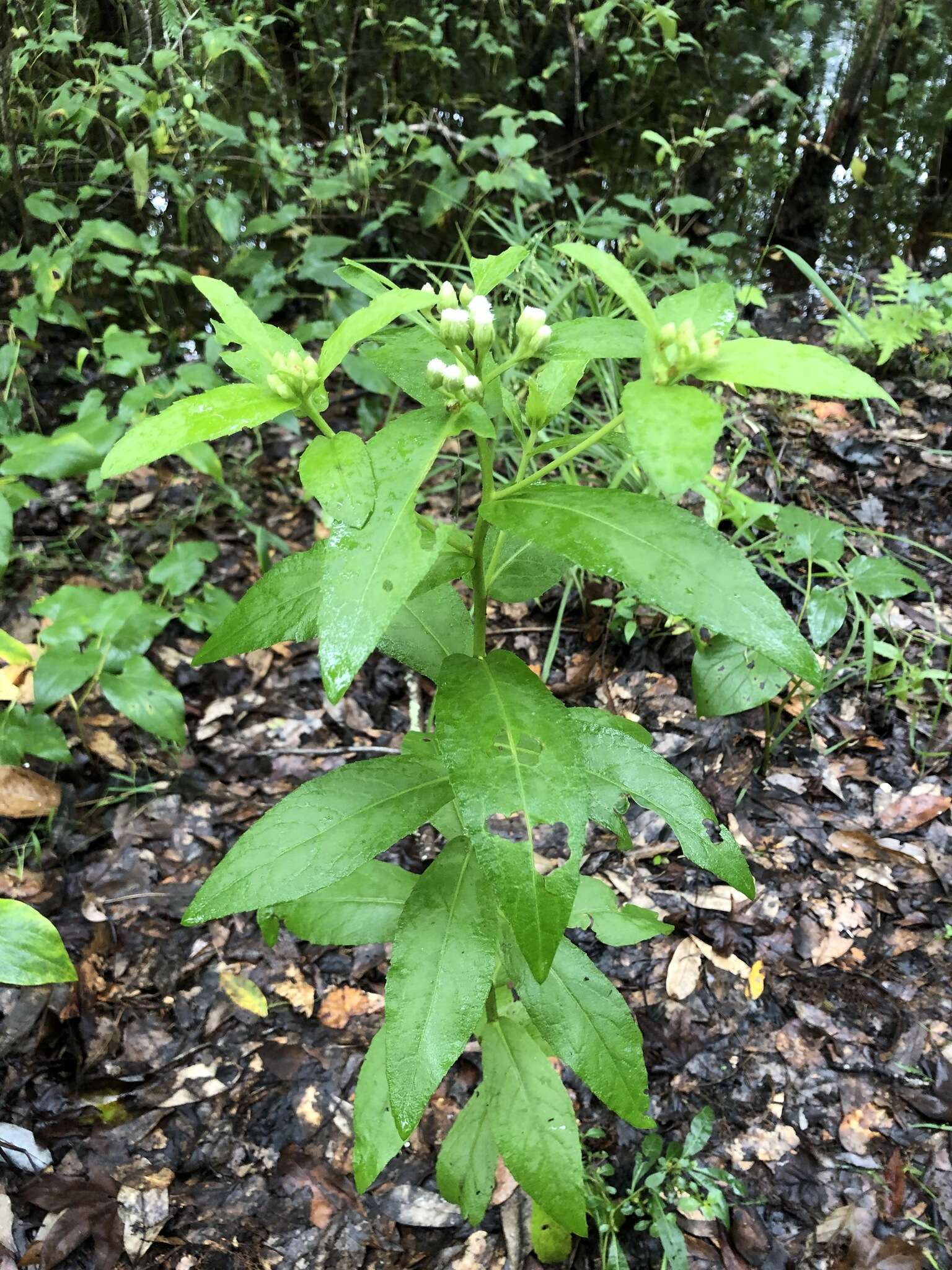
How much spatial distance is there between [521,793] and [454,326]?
66 centimetres

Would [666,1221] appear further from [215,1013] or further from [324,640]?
[324,640]

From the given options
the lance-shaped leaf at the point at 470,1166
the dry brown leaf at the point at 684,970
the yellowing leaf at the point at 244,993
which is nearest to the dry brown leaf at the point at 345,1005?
the yellowing leaf at the point at 244,993

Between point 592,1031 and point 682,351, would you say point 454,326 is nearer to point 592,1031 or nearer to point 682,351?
point 682,351

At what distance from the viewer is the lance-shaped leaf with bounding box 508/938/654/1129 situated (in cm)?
148

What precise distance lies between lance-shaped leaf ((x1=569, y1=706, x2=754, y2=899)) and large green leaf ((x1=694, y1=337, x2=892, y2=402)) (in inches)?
25.8

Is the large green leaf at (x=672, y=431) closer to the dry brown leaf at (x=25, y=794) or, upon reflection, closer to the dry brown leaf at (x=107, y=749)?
the dry brown leaf at (x=25, y=794)

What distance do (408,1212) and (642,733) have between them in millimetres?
1225

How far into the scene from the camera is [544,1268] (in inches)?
68.3

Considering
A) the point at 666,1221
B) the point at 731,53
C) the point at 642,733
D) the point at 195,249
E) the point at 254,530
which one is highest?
the point at 731,53

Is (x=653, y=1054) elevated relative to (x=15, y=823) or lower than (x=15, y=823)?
elevated

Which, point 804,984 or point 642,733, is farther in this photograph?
point 804,984

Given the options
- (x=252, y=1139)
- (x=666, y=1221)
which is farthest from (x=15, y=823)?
(x=666, y=1221)

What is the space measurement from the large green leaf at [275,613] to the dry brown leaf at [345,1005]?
1.29 meters

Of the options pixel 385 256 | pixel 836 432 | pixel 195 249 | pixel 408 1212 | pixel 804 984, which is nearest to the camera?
pixel 408 1212
